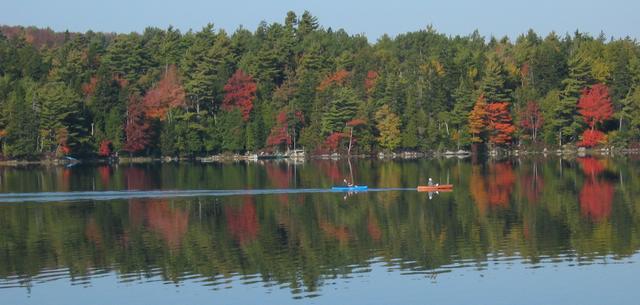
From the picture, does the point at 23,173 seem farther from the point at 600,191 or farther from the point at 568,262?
the point at 568,262

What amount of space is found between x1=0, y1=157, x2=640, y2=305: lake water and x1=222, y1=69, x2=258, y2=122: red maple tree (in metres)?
37.8

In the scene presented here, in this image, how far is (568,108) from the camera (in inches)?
3588

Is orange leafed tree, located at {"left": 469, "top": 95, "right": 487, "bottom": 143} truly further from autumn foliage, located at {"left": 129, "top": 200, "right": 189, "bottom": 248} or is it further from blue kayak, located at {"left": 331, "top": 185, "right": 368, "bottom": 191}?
autumn foliage, located at {"left": 129, "top": 200, "right": 189, "bottom": 248}

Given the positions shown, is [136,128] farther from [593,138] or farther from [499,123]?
[593,138]

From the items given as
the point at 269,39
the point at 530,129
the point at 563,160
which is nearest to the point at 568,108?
the point at 530,129

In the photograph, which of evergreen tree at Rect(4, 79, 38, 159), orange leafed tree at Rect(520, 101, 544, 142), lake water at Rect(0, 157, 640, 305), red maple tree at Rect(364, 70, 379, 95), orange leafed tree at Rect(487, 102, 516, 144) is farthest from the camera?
red maple tree at Rect(364, 70, 379, 95)

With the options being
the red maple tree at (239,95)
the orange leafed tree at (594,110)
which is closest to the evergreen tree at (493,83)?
the orange leafed tree at (594,110)

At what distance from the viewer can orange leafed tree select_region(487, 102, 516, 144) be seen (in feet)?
301

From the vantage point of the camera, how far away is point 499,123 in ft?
303

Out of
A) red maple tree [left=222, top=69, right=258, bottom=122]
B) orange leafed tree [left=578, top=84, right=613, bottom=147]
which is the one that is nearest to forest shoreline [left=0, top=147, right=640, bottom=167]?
orange leafed tree [left=578, top=84, right=613, bottom=147]

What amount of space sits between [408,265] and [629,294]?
6.37 meters

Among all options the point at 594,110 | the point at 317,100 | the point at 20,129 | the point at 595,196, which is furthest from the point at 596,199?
the point at 20,129

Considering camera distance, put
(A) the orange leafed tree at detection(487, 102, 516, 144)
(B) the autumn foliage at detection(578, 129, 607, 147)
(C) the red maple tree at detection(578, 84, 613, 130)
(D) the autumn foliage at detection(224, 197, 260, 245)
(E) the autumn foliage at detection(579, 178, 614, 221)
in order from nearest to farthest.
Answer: (D) the autumn foliage at detection(224, 197, 260, 245) → (E) the autumn foliage at detection(579, 178, 614, 221) → (C) the red maple tree at detection(578, 84, 613, 130) → (B) the autumn foliage at detection(578, 129, 607, 147) → (A) the orange leafed tree at detection(487, 102, 516, 144)

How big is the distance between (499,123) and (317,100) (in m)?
16.2
